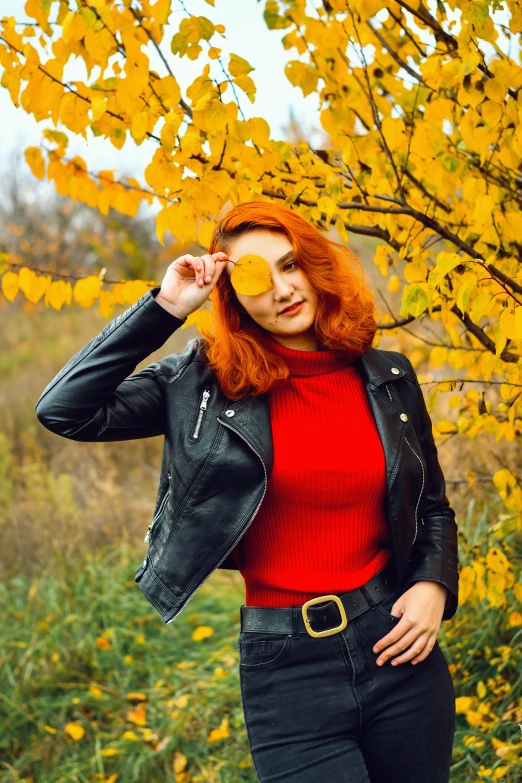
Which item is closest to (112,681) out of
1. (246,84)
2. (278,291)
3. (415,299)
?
(278,291)

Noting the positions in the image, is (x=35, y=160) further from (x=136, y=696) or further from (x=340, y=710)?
(x=136, y=696)

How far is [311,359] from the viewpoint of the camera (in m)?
2.14

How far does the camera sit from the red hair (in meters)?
2.04

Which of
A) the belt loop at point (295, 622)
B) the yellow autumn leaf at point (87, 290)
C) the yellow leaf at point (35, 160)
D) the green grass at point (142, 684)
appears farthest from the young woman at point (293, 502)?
the green grass at point (142, 684)

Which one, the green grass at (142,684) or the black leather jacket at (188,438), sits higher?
the black leather jacket at (188,438)

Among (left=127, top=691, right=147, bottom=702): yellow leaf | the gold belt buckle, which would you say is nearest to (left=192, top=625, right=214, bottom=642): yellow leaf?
(left=127, top=691, right=147, bottom=702): yellow leaf

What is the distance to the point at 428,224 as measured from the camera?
2285mm

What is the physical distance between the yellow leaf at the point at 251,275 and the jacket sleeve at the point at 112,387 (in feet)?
0.69

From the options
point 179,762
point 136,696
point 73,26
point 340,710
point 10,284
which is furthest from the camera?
point 136,696

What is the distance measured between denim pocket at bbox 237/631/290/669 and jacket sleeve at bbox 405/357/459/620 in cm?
39

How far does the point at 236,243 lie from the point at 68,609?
3373 mm

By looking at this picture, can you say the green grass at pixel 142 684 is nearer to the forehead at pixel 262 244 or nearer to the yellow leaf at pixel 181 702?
the yellow leaf at pixel 181 702

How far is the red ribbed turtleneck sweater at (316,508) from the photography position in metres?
1.97

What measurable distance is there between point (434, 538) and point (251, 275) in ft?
2.83
